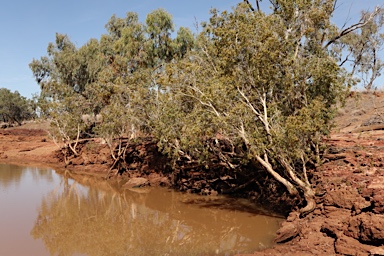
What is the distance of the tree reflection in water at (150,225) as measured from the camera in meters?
9.77

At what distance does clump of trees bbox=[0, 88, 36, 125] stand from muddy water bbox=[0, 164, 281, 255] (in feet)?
165

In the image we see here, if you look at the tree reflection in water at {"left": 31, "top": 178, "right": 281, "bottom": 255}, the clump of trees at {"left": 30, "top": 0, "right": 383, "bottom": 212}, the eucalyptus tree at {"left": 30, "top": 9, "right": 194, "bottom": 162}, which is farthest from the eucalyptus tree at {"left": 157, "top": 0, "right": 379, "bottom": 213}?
the eucalyptus tree at {"left": 30, "top": 9, "right": 194, "bottom": 162}

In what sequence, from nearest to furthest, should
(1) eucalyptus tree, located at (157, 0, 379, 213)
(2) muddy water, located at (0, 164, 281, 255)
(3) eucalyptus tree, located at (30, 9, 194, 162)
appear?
(2) muddy water, located at (0, 164, 281, 255) < (1) eucalyptus tree, located at (157, 0, 379, 213) < (3) eucalyptus tree, located at (30, 9, 194, 162)

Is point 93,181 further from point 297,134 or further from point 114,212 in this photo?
point 297,134

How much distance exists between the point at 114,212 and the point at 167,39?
50.7ft

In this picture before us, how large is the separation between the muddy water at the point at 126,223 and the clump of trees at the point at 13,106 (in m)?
50.4

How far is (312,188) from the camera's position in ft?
36.5

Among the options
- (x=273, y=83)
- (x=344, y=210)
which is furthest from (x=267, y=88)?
(x=344, y=210)

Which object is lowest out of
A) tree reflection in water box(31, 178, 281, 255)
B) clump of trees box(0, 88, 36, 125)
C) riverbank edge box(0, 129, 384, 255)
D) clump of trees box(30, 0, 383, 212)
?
tree reflection in water box(31, 178, 281, 255)

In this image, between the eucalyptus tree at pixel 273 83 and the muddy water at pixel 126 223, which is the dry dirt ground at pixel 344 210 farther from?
the muddy water at pixel 126 223

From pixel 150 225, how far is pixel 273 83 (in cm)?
682

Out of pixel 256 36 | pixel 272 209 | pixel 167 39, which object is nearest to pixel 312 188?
pixel 272 209

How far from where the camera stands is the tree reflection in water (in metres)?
9.77

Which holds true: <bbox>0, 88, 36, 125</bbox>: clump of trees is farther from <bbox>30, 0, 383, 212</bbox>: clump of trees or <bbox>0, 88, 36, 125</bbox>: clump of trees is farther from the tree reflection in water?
<bbox>30, 0, 383, 212</bbox>: clump of trees
